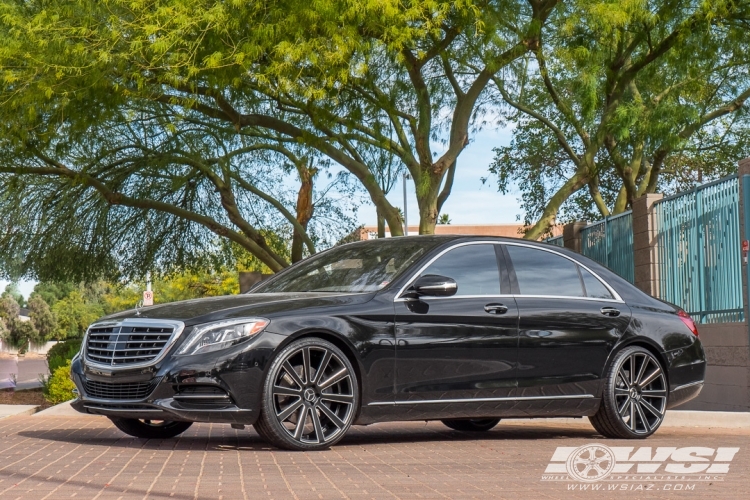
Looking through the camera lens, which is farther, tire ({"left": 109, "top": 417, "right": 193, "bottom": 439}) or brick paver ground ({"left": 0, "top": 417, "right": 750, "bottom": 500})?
tire ({"left": 109, "top": 417, "right": 193, "bottom": 439})

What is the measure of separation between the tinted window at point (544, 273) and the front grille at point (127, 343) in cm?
306

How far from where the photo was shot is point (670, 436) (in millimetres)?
10609

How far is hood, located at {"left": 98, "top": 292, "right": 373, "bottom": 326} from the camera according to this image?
845 cm

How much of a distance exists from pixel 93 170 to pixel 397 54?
10013mm

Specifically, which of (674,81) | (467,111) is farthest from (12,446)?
(674,81)

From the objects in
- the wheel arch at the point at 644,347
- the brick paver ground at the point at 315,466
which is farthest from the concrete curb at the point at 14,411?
the wheel arch at the point at 644,347

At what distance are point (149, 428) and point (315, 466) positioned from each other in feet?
8.07

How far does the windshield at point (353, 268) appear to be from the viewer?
30.7ft

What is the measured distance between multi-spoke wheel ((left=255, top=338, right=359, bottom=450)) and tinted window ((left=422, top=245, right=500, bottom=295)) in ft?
4.22

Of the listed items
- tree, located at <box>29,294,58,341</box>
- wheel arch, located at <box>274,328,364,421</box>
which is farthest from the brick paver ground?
tree, located at <box>29,294,58,341</box>

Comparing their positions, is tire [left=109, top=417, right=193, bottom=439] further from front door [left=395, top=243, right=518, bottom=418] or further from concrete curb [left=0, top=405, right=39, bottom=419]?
concrete curb [left=0, top=405, right=39, bottom=419]

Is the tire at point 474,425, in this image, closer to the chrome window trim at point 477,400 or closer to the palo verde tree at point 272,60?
the chrome window trim at point 477,400

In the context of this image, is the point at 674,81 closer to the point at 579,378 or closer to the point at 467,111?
the point at 467,111

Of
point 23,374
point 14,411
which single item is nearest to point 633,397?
point 14,411
